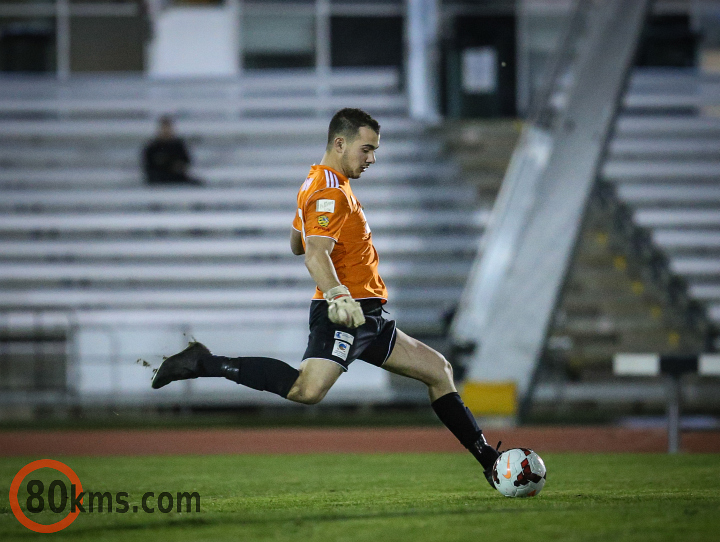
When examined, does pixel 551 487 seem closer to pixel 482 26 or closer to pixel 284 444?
pixel 284 444

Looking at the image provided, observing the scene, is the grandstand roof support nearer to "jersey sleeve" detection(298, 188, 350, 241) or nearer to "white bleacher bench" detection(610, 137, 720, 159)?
"white bleacher bench" detection(610, 137, 720, 159)

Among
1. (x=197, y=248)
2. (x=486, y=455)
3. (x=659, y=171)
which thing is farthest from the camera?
(x=659, y=171)

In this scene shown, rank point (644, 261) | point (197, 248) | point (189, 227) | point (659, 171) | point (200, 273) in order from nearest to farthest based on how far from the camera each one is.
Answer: point (644, 261) < point (200, 273) < point (197, 248) < point (189, 227) < point (659, 171)

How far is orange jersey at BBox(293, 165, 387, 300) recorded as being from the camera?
5387mm

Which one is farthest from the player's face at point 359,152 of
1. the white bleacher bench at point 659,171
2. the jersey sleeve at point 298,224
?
the white bleacher bench at point 659,171

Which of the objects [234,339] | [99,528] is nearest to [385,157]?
[234,339]

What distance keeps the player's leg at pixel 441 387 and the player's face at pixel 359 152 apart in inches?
34.4

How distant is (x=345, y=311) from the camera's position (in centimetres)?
508

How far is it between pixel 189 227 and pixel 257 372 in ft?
34.4

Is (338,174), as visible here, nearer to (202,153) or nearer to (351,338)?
(351,338)

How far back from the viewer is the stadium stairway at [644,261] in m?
14.1

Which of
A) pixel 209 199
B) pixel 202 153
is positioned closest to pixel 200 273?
pixel 209 199

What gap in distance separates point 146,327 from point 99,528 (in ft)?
28.2

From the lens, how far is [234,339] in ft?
43.1
